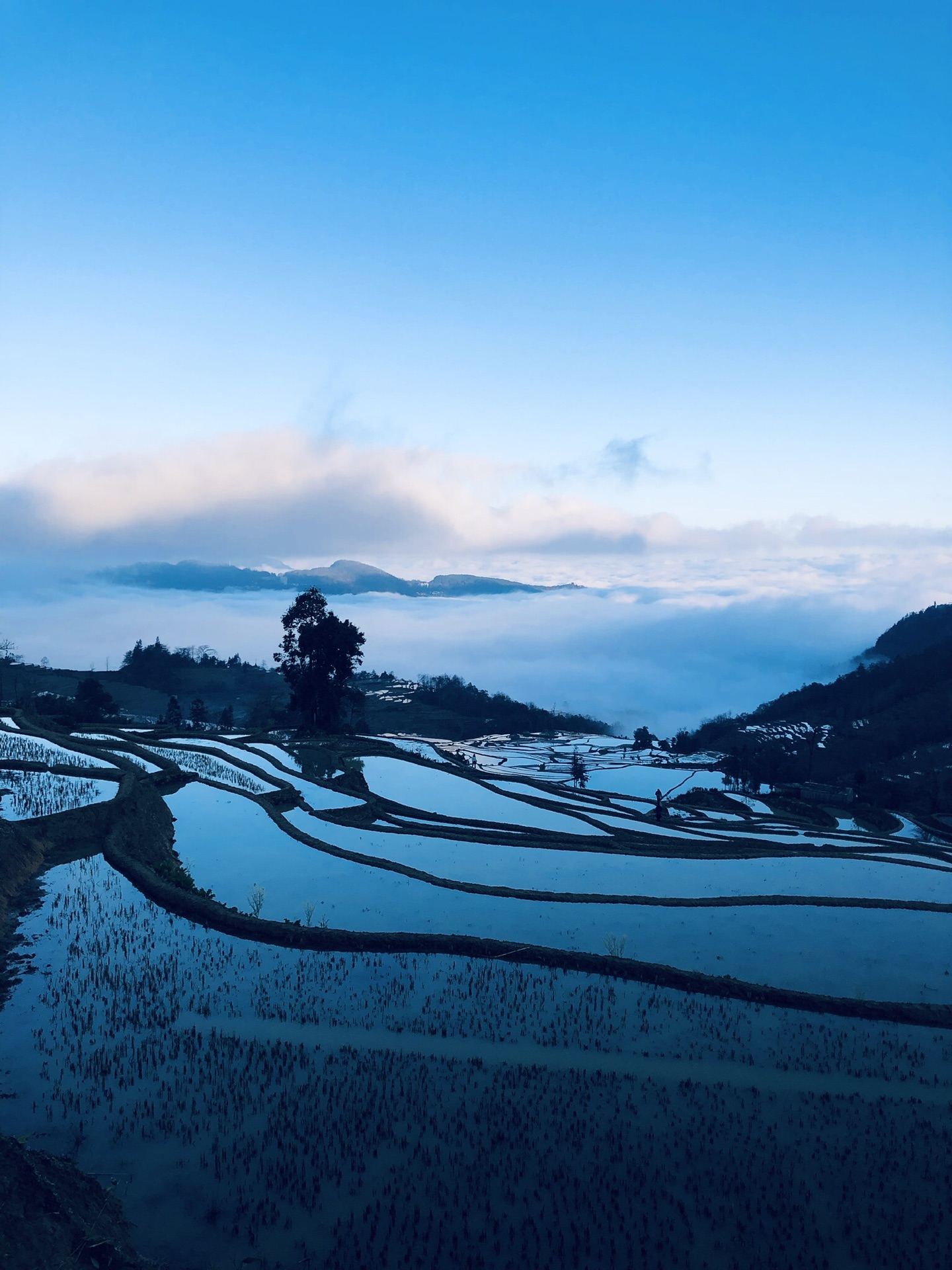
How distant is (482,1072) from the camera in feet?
25.6

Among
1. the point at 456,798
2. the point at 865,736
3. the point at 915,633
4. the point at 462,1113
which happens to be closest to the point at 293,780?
the point at 456,798

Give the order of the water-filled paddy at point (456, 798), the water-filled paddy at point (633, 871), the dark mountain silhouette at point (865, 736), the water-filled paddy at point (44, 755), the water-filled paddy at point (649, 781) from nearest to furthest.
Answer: the water-filled paddy at point (633, 871), the water-filled paddy at point (44, 755), the water-filled paddy at point (456, 798), the water-filled paddy at point (649, 781), the dark mountain silhouette at point (865, 736)

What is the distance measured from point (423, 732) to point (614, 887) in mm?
54094

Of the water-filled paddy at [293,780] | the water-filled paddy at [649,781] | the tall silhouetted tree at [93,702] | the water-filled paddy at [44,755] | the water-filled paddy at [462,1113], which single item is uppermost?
the tall silhouetted tree at [93,702]

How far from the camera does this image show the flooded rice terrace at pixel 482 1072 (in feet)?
18.5

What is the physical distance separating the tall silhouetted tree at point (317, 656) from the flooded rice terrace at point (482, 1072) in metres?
24.6

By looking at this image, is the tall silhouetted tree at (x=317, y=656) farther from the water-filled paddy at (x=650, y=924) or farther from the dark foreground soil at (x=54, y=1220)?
the dark foreground soil at (x=54, y=1220)

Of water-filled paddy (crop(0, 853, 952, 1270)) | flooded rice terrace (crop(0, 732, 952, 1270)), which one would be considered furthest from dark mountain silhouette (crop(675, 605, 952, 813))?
water-filled paddy (crop(0, 853, 952, 1270))

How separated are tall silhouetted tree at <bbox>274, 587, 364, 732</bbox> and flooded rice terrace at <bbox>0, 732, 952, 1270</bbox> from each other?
970 inches

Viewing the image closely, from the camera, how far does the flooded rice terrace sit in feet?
18.5

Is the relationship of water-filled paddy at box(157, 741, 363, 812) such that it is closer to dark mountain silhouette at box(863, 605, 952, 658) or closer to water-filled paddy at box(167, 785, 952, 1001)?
water-filled paddy at box(167, 785, 952, 1001)

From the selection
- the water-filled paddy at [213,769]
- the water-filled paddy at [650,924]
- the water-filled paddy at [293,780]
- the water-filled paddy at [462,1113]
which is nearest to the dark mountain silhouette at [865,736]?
the water-filled paddy at [293,780]

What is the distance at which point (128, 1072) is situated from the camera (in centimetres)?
728

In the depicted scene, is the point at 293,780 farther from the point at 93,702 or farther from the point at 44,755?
the point at 93,702
